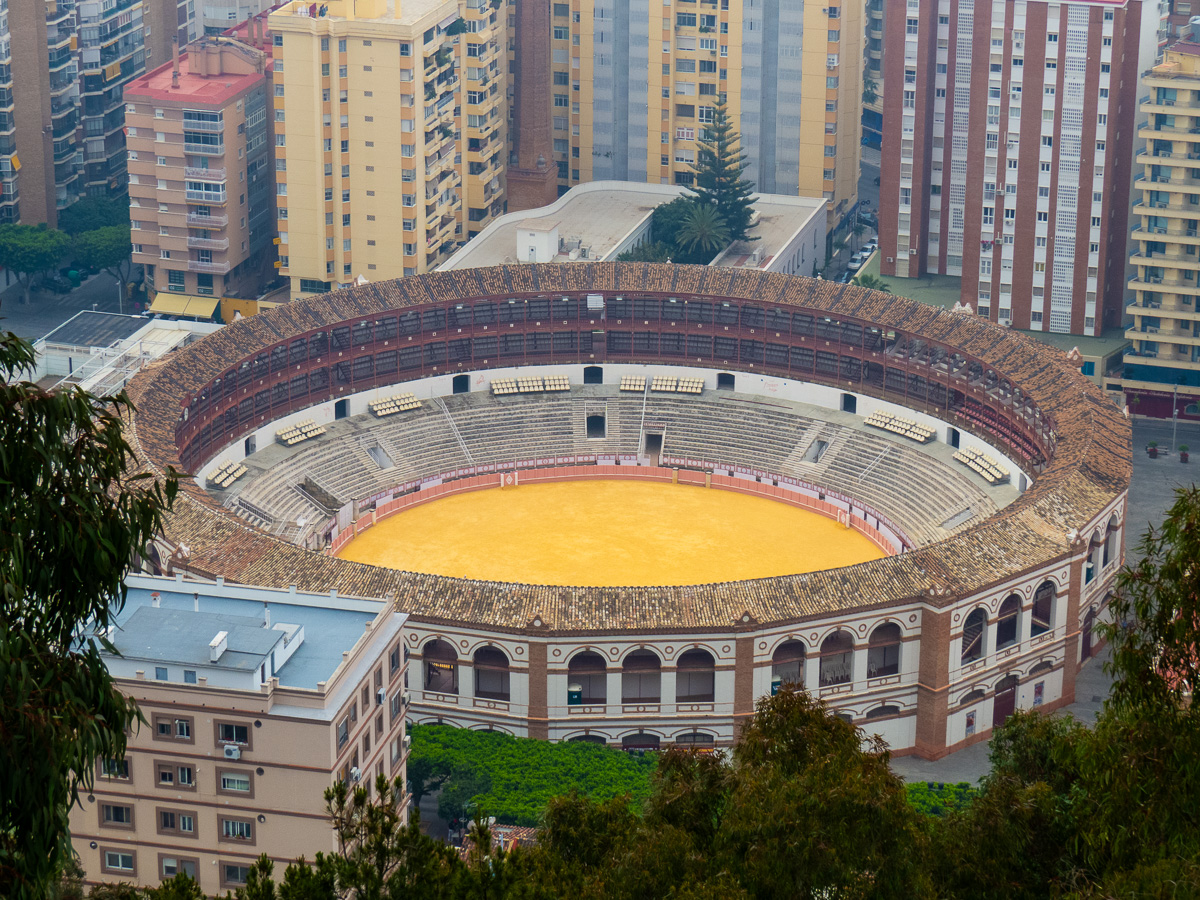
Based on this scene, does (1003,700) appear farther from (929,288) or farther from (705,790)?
(929,288)

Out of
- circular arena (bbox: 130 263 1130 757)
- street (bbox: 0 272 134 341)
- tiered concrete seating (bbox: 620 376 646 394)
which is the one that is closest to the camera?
circular arena (bbox: 130 263 1130 757)

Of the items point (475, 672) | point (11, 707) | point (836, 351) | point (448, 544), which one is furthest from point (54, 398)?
point (836, 351)

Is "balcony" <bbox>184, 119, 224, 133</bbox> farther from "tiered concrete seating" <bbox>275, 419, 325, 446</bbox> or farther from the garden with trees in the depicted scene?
the garden with trees

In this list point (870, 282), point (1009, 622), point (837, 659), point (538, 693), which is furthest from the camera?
point (870, 282)

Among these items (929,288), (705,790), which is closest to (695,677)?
(705,790)

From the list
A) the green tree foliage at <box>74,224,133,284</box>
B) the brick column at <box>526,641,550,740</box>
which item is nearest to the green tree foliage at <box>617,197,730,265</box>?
the green tree foliage at <box>74,224,133,284</box>

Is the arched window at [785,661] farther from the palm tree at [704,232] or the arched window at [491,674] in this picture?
the palm tree at [704,232]

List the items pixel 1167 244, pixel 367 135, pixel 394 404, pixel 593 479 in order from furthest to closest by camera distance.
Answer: pixel 367 135
pixel 1167 244
pixel 593 479
pixel 394 404
